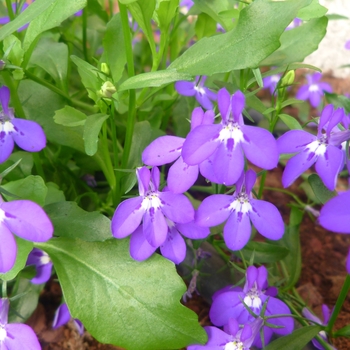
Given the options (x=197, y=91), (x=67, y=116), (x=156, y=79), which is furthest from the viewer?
(x=197, y=91)

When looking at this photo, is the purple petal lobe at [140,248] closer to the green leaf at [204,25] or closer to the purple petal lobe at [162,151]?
the purple petal lobe at [162,151]

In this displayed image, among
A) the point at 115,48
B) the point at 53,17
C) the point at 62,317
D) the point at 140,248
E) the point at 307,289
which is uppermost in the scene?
the point at 53,17

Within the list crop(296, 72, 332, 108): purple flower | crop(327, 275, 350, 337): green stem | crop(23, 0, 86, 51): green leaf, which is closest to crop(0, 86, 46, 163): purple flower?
crop(23, 0, 86, 51): green leaf

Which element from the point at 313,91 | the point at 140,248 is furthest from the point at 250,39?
the point at 313,91

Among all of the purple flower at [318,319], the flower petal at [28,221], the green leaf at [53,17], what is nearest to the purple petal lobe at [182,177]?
the flower petal at [28,221]

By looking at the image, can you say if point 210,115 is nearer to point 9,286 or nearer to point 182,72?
point 182,72

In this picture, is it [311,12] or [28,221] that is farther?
[311,12]

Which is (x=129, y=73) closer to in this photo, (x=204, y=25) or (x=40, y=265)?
(x=204, y=25)
